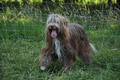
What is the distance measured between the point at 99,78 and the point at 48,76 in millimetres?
859

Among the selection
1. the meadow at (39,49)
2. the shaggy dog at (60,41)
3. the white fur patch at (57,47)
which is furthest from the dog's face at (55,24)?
the meadow at (39,49)

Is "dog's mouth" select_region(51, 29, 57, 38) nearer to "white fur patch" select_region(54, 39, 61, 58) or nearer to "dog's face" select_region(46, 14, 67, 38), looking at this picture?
"dog's face" select_region(46, 14, 67, 38)

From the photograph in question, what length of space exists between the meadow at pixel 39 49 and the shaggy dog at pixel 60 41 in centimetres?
23

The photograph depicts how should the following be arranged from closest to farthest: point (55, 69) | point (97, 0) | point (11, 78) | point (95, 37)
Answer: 1. point (11, 78)
2. point (55, 69)
3. point (95, 37)
4. point (97, 0)

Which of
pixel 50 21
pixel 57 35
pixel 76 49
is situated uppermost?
pixel 50 21

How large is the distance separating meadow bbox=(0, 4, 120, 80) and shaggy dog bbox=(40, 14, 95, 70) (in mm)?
231

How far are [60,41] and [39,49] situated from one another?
1780mm

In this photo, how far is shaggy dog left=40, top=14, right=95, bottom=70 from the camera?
3.64m

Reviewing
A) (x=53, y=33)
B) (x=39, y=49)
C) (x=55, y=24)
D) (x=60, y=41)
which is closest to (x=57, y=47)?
(x=60, y=41)

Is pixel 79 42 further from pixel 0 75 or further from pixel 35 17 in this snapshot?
pixel 35 17

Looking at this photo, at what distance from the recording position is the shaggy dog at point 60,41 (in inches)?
143

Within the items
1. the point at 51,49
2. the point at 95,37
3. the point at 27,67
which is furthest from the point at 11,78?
the point at 95,37

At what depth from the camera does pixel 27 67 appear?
4.17 meters

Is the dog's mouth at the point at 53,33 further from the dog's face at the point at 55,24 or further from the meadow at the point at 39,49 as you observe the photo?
the meadow at the point at 39,49
